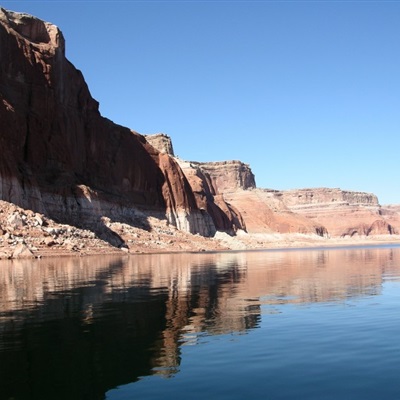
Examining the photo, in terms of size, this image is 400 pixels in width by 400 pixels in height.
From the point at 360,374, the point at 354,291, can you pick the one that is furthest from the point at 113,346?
the point at 354,291

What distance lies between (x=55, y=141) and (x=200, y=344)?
7794 centimetres

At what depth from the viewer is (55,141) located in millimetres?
86562

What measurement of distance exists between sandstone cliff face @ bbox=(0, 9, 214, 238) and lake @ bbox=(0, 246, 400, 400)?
50.6 metres

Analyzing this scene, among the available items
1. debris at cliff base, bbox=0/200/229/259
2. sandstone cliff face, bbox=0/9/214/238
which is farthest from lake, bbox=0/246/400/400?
sandstone cliff face, bbox=0/9/214/238

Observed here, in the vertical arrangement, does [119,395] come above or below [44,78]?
below

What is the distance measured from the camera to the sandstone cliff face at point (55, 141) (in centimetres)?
7475

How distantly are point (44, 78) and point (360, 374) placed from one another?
83869mm

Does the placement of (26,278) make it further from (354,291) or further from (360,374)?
(360,374)

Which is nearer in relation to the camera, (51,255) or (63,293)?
(63,293)

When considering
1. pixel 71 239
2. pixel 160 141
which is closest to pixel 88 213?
pixel 71 239

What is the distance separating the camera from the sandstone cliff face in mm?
74750

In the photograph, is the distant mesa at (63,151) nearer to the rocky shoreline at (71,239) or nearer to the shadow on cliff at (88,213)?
the shadow on cliff at (88,213)

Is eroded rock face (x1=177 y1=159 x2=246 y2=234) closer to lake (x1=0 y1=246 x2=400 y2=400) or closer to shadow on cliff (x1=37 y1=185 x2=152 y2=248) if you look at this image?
shadow on cliff (x1=37 y1=185 x2=152 y2=248)

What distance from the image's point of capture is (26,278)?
3272 centimetres
